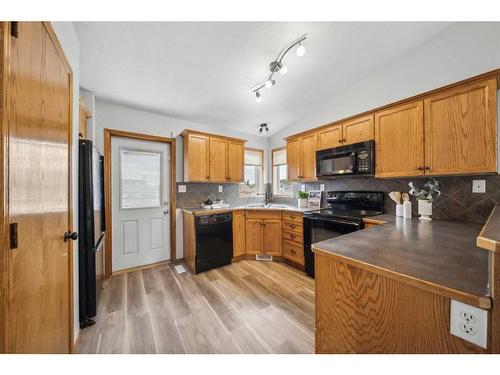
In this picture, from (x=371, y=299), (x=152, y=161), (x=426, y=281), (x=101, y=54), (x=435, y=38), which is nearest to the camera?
(x=426, y=281)

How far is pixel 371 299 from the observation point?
2.64 feet

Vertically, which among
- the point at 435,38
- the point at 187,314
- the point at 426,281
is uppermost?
the point at 435,38

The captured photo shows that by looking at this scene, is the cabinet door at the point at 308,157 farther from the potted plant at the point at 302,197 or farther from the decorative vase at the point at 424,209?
the decorative vase at the point at 424,209

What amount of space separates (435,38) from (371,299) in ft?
8.93

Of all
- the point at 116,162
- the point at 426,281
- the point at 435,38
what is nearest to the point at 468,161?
the point at 435,38

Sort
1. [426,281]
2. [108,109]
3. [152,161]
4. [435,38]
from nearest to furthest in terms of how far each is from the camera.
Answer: [426,281], [435,38], [108,109], [152,161]

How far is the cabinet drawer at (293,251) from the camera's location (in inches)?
107

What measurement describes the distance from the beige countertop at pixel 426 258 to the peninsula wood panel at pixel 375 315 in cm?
5

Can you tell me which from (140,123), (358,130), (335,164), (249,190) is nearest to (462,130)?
(358,130)

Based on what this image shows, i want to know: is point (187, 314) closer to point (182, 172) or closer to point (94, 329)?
point (94, 329)

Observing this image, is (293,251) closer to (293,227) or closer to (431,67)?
(293,227)

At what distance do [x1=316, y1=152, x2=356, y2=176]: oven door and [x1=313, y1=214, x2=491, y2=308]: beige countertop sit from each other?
125cm

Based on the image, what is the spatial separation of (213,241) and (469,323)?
8.48 feet

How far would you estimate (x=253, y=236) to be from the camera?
10.3ft
